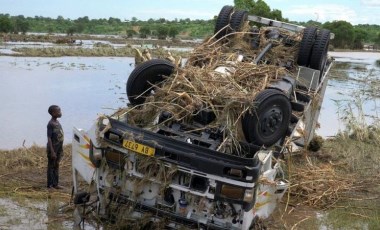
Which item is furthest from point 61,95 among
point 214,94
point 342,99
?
point 214,94

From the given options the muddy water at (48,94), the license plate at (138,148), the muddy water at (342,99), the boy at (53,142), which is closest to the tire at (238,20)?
the muddy water at (48,94)

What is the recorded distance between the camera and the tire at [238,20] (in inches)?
363

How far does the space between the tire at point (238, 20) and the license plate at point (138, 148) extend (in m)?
4.33

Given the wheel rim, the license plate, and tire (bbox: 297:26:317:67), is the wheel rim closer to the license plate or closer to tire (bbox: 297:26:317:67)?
the license plate

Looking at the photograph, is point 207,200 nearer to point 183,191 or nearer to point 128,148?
point 183,191

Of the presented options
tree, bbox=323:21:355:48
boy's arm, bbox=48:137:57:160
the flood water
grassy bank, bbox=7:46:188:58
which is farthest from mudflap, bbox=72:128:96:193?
tree, bbox=323:21:355:48

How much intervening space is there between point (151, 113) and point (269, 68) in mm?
2073

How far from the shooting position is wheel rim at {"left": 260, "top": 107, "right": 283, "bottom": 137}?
606cm

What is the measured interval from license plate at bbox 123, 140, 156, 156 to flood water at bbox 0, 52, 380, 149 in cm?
101

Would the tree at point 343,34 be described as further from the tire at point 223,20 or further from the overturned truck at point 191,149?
the overturned truck at point 191,149

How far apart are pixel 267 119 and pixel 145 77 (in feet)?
5.87

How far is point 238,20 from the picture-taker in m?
9.23

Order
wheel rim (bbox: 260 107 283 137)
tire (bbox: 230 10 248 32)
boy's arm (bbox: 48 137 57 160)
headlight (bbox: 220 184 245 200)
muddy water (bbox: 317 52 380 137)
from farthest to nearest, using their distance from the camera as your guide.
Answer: muddy water (bbox: 317 52 380 137) < tire (bbox: 230 10 248 32) < boy's arm (bbox: 48 137 57 160) < wheel rim (bbox: 260 107 283 137) < headlight (bbox: 220 184 245 200)

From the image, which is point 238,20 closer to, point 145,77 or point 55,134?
point 145,77
